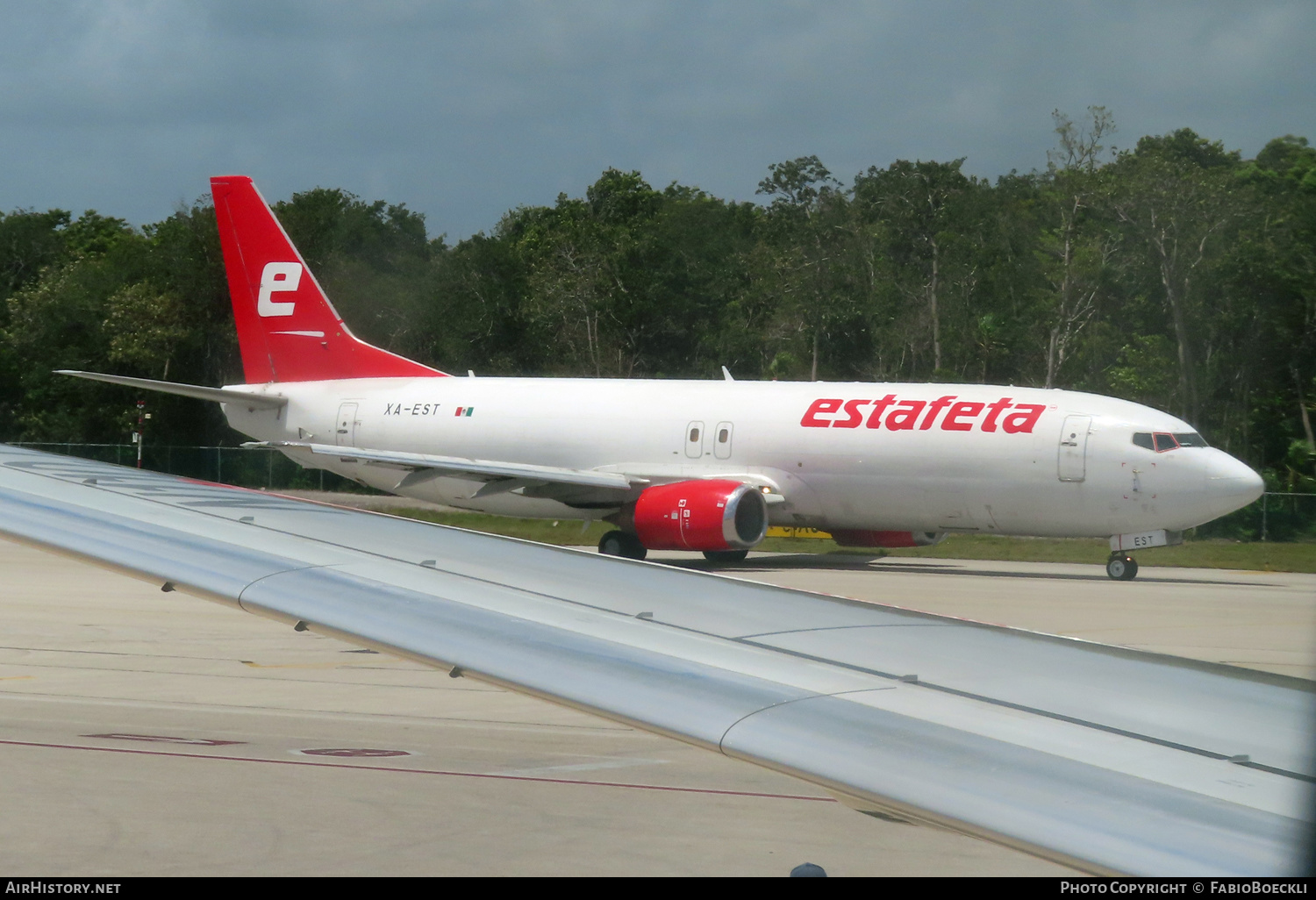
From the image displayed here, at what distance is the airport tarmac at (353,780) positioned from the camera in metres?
5.79

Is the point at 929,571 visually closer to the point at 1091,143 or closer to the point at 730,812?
the point at 730,812

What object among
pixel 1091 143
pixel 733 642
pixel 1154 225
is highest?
pixel 1091 143

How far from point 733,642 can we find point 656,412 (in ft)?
71.7

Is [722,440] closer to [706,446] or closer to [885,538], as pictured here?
[706,446]

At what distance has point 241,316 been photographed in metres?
30.0

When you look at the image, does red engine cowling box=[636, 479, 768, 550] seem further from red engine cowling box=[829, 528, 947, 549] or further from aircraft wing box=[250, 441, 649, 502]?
red engine cowling box=[829, 528, 947, 549]

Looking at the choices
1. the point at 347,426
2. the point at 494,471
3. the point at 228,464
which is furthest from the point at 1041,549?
the point at 228,464

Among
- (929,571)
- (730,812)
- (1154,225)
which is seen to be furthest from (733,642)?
(1154,225)

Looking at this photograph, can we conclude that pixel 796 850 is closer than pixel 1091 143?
Yes

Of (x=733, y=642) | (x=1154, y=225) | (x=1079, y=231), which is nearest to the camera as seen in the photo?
(x=733, y=642)

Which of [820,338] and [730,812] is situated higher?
[820,338]

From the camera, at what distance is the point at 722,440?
2423 centimetres

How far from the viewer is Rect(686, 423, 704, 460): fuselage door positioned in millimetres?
24469
